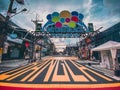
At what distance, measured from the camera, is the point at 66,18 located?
21.1m

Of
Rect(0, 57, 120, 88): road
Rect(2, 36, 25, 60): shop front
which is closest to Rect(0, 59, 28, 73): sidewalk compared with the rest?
Rect(2, 36, 25, 60): shop front

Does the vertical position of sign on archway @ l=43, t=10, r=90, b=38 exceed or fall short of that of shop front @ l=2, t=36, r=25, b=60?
it exceeds it

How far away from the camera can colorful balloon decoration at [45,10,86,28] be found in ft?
68.5

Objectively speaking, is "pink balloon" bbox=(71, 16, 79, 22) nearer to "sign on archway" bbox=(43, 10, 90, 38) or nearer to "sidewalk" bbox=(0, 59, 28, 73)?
"sign on archway" bbox=(43, 10, 90, 38)

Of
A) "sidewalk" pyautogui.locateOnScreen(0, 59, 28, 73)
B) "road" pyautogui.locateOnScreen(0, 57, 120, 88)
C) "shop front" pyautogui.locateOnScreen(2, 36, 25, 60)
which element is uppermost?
"shop front" pyautogui.locateOnScreen(2, 36, 25, 60)

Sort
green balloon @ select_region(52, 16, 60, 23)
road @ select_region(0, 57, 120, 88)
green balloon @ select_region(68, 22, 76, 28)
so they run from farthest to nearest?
green balloon @ select_region(68, 22, 76, 28) → green balloon @ select_region(52, 16, 60, 23) → road @ select_region(0, 57, 120, 88)

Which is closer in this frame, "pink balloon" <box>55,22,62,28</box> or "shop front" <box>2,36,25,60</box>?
"shop front" <box>2,36,25,60</box>

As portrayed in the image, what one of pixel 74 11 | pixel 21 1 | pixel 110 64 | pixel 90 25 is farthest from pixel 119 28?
pixel 21 1

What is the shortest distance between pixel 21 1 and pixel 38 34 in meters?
12.4

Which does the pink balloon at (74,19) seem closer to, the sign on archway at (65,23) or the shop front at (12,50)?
the sign on archway at (65,23)

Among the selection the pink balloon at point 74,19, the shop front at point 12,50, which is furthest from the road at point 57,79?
the pink balloon at point 74,19

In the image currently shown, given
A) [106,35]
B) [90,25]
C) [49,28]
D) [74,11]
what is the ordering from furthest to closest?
[106,35]
[90,25]
[49,28]
[74,11]

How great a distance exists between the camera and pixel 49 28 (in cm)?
2314

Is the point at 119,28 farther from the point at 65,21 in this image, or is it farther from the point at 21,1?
the point at 21,1
